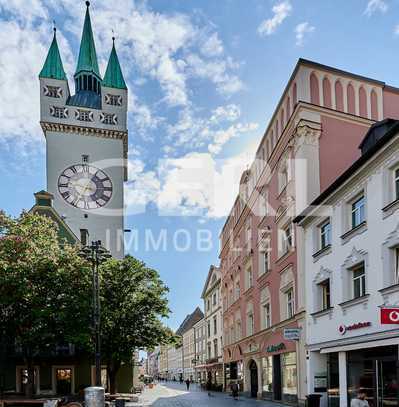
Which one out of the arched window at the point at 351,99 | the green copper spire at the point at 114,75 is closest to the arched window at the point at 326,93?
the arched window at the point at 351,99

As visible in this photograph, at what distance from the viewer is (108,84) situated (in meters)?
57.3

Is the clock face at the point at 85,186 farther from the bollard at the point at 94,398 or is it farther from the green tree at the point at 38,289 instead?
the bollard at the point at 94,398

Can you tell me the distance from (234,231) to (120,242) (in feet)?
47.7

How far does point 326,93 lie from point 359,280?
38.1 ft

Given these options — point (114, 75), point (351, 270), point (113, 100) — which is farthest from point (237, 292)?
point (114, 75)

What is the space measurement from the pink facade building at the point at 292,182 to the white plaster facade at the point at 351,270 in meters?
1.39

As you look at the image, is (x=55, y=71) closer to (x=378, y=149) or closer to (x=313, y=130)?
(x=313, y=130)

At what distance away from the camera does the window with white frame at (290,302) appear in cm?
2461

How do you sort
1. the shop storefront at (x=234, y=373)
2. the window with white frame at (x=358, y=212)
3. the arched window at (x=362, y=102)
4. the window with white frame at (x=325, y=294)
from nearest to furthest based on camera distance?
the window with white frame at (x=358, y=212), the window with white frame at (x=325, y=294), the arched window at (x=362, y=102), the shop storefront at (x=234, y=373)

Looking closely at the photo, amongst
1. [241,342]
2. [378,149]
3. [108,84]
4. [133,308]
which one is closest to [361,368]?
[378,149]

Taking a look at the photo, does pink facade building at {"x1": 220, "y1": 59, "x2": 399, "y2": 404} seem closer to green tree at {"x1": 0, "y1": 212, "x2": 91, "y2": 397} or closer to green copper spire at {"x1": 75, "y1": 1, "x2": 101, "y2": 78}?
green tree at {"x1": 0, "y1": 212, "x2": 91, "y2": 397}

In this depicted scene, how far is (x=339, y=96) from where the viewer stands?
82.9 ft

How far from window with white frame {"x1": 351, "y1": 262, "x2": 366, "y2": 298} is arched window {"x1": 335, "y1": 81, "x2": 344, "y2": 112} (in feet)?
34.7

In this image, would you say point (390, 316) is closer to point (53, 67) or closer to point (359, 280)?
point (359, 280)
